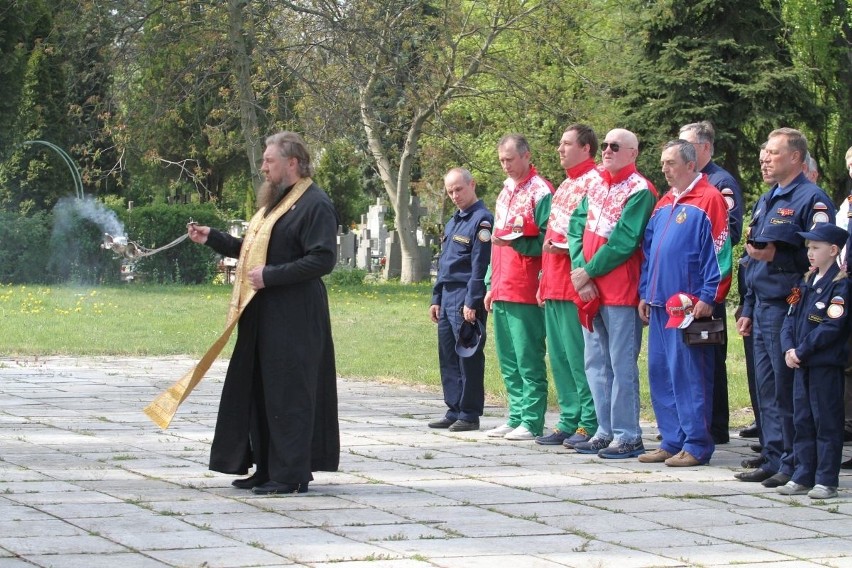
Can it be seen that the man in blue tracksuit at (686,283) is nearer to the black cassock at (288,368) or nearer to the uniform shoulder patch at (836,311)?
the uniform shoulder patch at (836,311)

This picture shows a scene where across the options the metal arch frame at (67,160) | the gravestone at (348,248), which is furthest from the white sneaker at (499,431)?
the gravestone at (348,248)

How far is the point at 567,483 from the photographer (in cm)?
759

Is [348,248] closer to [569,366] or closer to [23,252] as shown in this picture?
[23,252]

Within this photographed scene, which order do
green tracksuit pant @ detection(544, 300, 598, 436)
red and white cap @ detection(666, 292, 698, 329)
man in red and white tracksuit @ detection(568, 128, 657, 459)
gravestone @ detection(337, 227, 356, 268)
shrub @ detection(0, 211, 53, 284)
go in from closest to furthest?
red and white cap @ detection(666, 292, 698, 329)
man in red and white tracksuit @ detection(568, 128, 657, 459)
green tracksuit pant @ detection(544, 300, 598, 436)
shrub @ detection(0, 211, 53, 284)
gravestone @ detection(337, 227, 356, 268)

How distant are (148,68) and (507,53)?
525 inches

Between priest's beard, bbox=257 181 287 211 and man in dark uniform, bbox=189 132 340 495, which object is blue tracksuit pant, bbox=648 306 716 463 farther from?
priest's beard, bbox=257 181 287 211

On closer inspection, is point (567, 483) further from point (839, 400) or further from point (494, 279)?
point (494, 279)

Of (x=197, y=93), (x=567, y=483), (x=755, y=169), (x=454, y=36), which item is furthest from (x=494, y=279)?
(x=454, y=36)

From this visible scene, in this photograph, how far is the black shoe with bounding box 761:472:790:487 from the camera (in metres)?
7.48

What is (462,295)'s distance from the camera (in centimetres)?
992

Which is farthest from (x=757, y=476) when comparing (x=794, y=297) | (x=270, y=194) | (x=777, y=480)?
(x=270, y=194)

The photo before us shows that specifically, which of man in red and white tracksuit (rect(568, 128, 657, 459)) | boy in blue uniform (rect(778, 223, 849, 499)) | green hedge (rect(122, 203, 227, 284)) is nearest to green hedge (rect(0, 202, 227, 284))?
green hedge (rect(122, 203, 227, 284))

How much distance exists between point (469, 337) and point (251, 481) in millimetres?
2947

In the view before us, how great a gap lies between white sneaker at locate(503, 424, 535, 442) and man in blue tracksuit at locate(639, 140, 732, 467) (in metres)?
1.21
